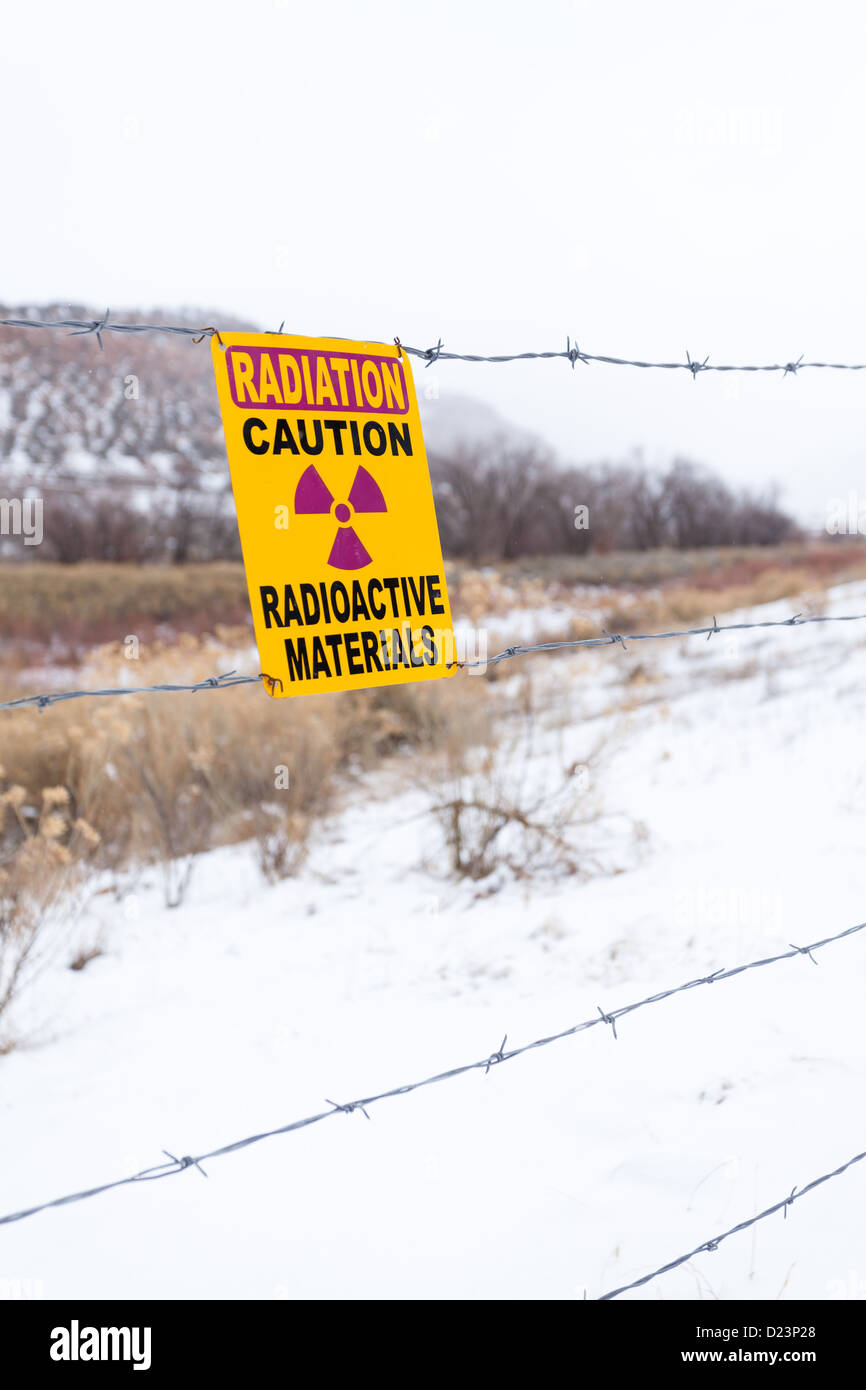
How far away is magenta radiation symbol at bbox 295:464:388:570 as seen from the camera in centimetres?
154

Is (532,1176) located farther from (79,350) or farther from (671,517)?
(79,350)

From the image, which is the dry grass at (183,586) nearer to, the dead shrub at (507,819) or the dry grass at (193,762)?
the dry grass at (193,762)

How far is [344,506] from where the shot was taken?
1595 mm

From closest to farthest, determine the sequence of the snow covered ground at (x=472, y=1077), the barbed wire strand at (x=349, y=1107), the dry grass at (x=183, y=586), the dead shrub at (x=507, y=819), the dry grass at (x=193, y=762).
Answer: the barbed wire strand at (x=349, y=1107) → the snow covered ground at (x=472, y=1077) → the dead shrub at (x=507, y=819) → the dry grass at (x=193, y=762) → the dry grass at (x=183, y=586)

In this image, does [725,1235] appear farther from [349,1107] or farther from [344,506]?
[344,506]

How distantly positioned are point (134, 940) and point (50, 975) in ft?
1.34

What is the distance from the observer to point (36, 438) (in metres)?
37.5

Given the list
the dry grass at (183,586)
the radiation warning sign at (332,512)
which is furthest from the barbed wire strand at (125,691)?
the dry grass at (183,586)

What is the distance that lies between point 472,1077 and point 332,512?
5.58ft

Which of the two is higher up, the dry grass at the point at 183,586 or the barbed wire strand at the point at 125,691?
the dry grass at the point at 183,586

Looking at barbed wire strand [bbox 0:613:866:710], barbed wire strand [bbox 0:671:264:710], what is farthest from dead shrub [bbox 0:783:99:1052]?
barbed wire strand [bbox 0:671:264:710]

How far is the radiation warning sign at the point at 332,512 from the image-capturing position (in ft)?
4.91

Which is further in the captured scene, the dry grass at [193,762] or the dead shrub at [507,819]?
the dry grass at [193,762]

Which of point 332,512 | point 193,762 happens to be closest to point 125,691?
point 332,512
